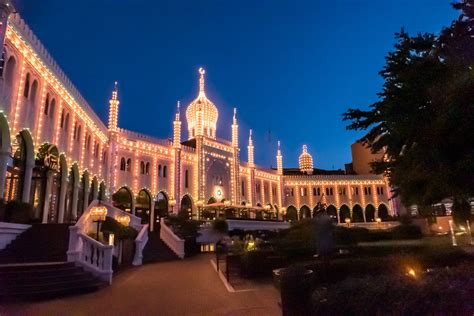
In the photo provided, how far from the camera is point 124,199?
31.7m

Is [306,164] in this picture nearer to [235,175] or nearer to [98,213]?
[235,175]

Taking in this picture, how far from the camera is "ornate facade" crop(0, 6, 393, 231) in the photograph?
15.8 m

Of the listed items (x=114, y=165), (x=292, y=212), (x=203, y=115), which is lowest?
(x=292, y=212)

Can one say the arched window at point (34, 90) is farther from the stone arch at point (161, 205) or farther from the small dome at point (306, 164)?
the small dome at point (306, 164)

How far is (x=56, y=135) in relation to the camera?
63.5 feet

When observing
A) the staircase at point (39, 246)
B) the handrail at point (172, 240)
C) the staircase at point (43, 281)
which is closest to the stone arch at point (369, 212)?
the handrail at point (172, 240)

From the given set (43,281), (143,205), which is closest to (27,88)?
(43,281)

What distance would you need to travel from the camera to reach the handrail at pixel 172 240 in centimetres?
2148

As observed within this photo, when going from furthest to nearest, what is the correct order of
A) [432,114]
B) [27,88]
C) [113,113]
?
[113,113]
[27,88]
[432,114]

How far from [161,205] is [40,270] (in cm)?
2502

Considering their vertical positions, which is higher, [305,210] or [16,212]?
[305,210]

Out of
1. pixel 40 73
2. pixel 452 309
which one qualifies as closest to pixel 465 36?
pixel 452 309

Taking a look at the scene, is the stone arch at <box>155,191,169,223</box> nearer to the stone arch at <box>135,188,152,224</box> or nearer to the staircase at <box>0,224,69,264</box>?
the stone arch at <box>135,188,152,224</box>

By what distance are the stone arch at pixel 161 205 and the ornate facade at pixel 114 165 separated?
0.10m
